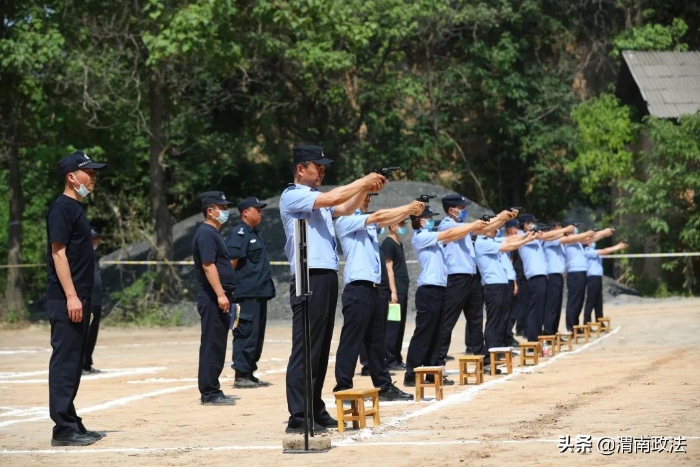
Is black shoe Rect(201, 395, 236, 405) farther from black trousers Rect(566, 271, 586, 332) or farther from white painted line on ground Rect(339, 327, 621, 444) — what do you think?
black trousers Rect(566, 271, 586, 332)

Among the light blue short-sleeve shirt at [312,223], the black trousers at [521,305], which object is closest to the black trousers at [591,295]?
the black trousers at [521,305]

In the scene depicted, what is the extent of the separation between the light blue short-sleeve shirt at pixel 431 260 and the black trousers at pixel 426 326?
9 centimetres

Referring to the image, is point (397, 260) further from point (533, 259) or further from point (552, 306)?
point (552, 306)

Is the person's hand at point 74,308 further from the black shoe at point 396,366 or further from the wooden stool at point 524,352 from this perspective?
the wooden stool at point 524,352

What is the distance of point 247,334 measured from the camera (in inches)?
595

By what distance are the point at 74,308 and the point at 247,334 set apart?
16.3 ft

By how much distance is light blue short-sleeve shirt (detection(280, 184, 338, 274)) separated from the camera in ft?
33.0

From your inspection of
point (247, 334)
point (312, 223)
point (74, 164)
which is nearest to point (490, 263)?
point (247, 334)

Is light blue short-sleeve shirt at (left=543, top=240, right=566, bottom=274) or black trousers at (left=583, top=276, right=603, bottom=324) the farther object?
black trousers at (left=583, top=276, right=603, bottom=324)

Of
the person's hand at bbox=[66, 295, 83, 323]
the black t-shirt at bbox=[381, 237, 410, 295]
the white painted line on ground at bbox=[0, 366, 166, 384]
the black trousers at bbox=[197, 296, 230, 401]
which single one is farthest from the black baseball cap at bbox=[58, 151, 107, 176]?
Result: the white painted line on ground at bbox=[0, 366, 166, 384]

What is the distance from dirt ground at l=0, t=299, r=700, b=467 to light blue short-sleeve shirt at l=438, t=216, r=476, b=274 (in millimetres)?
1472

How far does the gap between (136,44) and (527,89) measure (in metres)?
18.1

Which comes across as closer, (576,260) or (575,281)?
(575,281)

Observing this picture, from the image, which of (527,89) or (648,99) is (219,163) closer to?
(527,89)
